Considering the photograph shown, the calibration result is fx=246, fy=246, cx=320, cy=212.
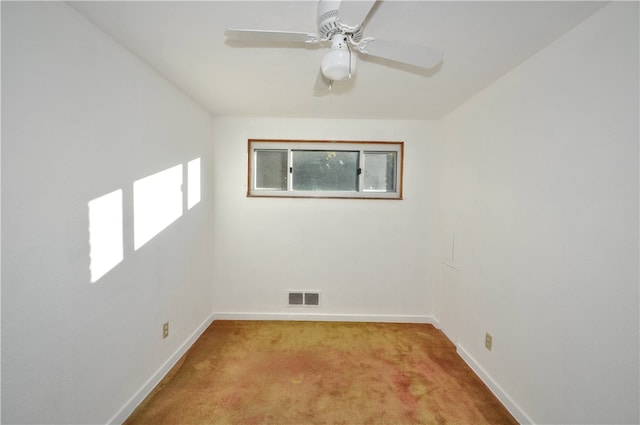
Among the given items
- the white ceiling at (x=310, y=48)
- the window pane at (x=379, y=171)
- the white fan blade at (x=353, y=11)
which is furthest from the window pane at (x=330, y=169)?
the white fan blade at (x=353, y=11)

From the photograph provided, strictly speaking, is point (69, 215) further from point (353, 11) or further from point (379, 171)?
point (379, 171)

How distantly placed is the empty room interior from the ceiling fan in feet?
0.04

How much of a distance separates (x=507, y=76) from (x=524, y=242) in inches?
46.0

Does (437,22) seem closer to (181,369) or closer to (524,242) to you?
(524,242)

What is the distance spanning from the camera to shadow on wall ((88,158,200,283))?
1.34 m

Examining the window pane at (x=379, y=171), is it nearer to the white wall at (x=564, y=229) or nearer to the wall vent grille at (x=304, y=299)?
the white wall at (x=564, y=229)

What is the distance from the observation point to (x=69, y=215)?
1183 millimetres

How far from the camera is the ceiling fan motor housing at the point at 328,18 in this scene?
3.25 feet

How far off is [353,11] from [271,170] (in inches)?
83.3

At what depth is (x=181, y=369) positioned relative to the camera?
201 cm

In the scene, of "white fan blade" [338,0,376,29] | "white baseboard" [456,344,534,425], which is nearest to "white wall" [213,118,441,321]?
"white baseboard" [456,344,534,425]

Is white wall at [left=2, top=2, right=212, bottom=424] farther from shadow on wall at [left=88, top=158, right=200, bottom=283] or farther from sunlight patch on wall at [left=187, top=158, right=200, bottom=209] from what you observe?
sunlight patch on wall at [left=187, top=158, right=200, bottom=209]

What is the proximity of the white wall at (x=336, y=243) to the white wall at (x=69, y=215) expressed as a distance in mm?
1012

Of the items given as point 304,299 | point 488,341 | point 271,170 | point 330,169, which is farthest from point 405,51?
point 304,299
